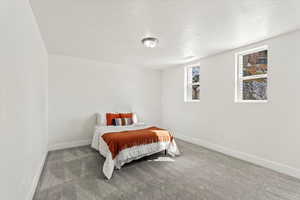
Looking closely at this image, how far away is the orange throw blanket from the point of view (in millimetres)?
2514

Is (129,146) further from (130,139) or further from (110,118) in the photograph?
(110,118)

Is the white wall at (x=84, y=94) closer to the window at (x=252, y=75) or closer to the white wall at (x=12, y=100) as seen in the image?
the white wall at (x=12, y=100)

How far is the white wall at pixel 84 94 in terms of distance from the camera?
140 inches

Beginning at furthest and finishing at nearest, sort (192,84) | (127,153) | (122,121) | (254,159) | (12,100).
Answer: (192,84) → (122,121) → (254,159) → (127,153) → (12,100)

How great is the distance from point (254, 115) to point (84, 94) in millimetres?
4183

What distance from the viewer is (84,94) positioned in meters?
3.93

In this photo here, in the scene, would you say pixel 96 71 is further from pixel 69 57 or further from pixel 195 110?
pixel 195 110

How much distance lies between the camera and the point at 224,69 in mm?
3365

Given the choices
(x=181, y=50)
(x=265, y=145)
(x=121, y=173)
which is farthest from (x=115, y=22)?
(x=265, y=145)

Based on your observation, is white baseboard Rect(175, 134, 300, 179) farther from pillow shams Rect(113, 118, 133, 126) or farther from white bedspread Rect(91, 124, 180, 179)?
pillow shams Rect(113, 118, 133, 126)

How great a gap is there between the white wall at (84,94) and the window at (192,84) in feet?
5.16

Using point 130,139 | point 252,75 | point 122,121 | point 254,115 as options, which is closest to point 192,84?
point 252,75

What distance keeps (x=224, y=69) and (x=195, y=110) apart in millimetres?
1385

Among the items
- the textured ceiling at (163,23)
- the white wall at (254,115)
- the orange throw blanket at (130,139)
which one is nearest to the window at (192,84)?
the white wall at (254,115)
